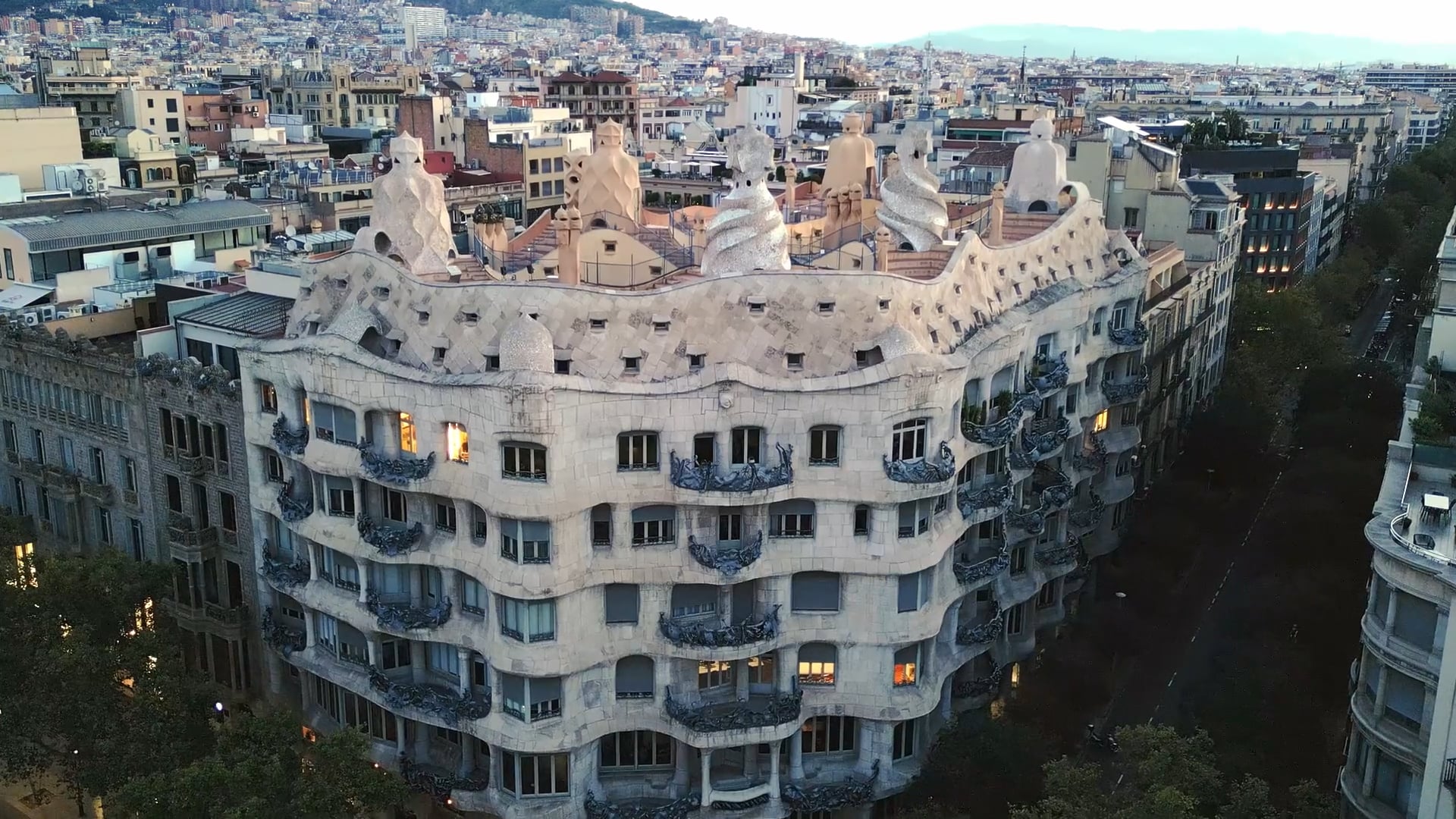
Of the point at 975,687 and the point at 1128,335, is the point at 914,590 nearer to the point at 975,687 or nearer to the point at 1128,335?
the point at 975,687

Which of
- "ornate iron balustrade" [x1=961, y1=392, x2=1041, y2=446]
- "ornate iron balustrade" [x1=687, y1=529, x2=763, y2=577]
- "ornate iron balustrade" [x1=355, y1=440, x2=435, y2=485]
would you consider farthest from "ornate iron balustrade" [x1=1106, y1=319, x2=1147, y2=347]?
"ornate iron balustrade" [x1=355, y1=440, x2=435, y2=485]

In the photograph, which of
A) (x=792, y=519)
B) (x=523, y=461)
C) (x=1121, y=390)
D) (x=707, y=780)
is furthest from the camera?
(x=1121, y=390)

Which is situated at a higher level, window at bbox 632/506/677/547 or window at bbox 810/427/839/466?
window at bbox 810/427/839/466

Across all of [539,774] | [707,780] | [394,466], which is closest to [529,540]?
[394,466]

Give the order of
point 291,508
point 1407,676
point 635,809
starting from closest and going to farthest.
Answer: point 1407,676 < point 635,809 < point 291,508

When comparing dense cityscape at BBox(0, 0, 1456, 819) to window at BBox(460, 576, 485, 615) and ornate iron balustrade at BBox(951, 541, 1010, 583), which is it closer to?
window at BBox(460, 576, 485, 615)

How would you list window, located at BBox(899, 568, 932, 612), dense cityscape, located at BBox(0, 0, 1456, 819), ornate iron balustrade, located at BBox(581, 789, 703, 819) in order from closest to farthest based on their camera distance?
dense cityscape, located at BBox(0, 0, 1456, 819), ornate iron balustrade, located at BBox(581, 789, 703, 819), window, located at BBox(899, 568, 932, 612)
